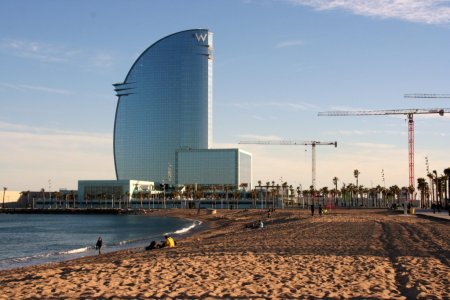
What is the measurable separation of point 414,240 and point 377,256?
9681 millimetres

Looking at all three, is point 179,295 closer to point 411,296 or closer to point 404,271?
point 411,296

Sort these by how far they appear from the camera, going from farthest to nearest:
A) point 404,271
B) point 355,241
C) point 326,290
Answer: point 355,241 → point 404,271 → point 326,290

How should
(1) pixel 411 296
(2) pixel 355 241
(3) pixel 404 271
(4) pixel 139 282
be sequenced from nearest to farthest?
(1) pixel 411 296
(4) pixel 139 282
(3) pixel 404 271
(2) pixel 355 241

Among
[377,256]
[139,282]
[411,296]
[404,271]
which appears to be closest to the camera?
[411,296]

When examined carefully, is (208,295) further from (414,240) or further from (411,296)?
(414,240)

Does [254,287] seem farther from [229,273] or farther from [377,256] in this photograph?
[377,256]

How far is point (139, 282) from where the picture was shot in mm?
18938

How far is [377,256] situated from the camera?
24594 millimetres

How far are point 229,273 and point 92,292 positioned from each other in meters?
5.38

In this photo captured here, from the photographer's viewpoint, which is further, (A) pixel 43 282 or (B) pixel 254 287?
(A) pixel 43 282

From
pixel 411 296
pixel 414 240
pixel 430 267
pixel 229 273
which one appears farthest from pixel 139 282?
pixel 414 240

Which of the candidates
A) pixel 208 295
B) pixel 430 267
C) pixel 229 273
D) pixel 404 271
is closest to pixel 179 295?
pixel 208 295

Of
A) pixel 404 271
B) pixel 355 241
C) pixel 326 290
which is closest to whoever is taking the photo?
pixel 326 290

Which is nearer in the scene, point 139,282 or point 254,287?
point 254,287
